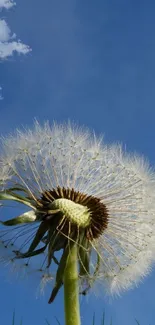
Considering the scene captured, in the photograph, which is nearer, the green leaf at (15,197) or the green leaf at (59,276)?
the green leaf at (59,276)

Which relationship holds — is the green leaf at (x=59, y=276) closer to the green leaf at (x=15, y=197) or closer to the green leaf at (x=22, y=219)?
the green leaf at (x=22, y=219)

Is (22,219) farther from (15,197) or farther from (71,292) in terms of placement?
(71,292)

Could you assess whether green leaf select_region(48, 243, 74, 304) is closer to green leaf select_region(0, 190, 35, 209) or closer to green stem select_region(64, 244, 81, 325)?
green stem select_region(64, 244, 81, 325)

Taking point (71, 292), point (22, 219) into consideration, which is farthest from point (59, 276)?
point (22, 219)

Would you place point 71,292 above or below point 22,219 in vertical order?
below

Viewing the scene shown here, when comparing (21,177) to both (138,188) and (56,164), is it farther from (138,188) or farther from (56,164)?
(138,188)

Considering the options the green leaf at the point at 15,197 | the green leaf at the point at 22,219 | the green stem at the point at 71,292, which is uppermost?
the green leaf at the point at 15,197

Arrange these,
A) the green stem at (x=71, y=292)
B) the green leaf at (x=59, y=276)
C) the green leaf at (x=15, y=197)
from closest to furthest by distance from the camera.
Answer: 1. the green stem at (x=71, y=292)
2. the green leaf at (x=59, y=276)
3. the green leaf at (x=15, y=197)

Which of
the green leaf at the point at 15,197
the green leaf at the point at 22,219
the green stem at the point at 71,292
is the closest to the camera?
the green stem at the point at 71,292
